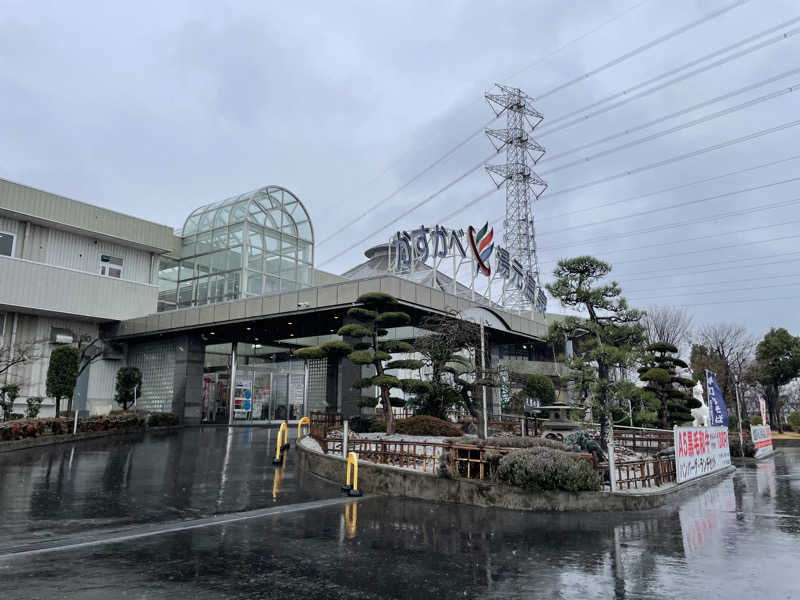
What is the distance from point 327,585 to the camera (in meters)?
5.35

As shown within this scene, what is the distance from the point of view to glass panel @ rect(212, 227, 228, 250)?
29.9 metres

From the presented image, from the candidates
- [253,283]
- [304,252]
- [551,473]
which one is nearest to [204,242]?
[253,283]

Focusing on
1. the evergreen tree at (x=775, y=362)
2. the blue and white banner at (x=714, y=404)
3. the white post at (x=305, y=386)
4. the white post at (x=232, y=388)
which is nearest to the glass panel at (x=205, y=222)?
the white post at (x=232, y=388)

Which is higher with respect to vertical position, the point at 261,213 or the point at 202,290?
the point at 261,213

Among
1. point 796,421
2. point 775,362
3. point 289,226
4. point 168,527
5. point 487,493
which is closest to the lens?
point 168,527

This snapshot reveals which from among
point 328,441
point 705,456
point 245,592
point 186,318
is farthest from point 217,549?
point 186,318

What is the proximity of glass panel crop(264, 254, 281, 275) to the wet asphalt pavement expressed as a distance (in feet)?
61.3

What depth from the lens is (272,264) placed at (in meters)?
30.5

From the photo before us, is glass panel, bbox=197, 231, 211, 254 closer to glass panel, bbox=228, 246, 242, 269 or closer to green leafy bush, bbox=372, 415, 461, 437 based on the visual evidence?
glass panel, bbox=228, 246, 242, 269

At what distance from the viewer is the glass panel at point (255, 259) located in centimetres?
2916

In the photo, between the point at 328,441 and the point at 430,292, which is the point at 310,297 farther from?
the point at 328,441

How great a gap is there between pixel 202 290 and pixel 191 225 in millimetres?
4545

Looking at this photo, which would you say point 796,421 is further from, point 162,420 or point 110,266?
point 110,266

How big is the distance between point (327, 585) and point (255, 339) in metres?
25.4
